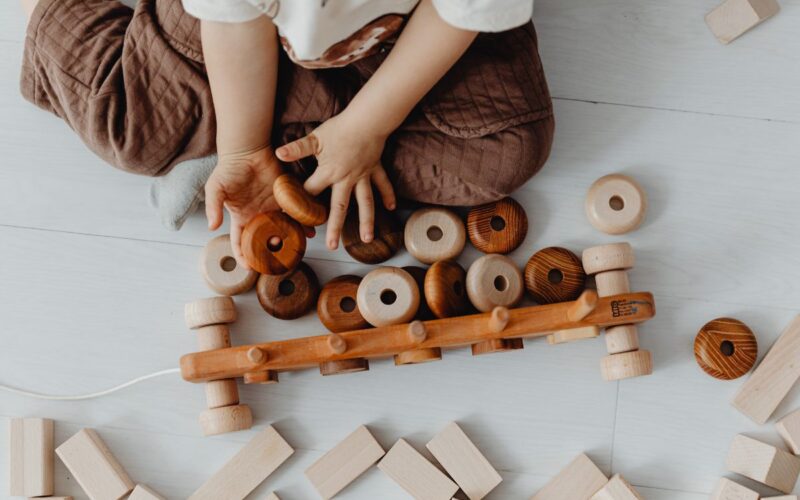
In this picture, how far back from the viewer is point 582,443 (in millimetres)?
921

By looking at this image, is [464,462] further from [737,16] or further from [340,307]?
[737,16]

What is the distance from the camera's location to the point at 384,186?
869 millimetres

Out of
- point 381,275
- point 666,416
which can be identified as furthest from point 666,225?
point 381,275

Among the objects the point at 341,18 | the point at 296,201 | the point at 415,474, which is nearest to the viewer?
the point at 341,18

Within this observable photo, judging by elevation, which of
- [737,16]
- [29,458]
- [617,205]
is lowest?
[29,458]

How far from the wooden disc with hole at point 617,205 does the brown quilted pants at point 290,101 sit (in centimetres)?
9

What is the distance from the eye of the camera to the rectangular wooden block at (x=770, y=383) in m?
0.91

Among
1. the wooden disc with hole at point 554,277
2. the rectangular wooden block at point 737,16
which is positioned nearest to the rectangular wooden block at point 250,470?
the wooden disc with hole at point 554,277

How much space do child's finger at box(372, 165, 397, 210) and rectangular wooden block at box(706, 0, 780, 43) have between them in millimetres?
449

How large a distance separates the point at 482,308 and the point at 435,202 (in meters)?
0.13

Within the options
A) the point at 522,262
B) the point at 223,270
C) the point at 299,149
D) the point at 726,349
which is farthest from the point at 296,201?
the point at 726,349

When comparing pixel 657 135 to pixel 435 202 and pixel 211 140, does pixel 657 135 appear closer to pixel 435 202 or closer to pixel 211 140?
pixel 435 202

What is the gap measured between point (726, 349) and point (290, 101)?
564 mm

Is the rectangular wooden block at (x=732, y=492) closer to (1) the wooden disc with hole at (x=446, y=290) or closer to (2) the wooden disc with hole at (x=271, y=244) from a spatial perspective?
(1) the wooden disc with hole at (x=446, y=290)
